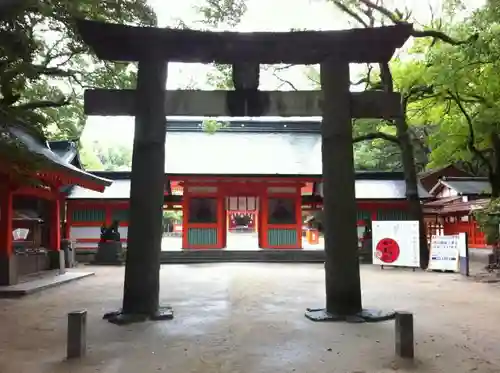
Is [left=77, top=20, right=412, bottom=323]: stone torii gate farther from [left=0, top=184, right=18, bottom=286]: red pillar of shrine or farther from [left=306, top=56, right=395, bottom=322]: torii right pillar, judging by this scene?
[left=0, top=184, right=18, bottom=286]: red pillar of shrine

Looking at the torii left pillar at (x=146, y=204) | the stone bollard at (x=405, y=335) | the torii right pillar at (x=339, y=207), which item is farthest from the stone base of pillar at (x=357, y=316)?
the torii left pillar at (x=146, y=204)

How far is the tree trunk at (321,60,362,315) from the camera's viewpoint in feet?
27.2

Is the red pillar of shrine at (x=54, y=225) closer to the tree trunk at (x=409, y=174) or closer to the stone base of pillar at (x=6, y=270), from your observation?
the stone base of pillar at (x=6, y=270)

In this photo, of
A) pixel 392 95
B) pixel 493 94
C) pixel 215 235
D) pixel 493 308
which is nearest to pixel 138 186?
pixel 392 95

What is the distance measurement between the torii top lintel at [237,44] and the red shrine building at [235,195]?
49.5 ft

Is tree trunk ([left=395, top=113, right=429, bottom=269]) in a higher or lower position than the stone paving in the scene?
higher

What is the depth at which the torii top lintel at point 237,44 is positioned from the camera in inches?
325

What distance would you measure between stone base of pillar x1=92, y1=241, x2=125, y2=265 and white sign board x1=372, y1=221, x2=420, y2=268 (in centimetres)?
1110

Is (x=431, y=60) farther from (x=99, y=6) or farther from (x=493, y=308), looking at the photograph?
(x=99, y=6)

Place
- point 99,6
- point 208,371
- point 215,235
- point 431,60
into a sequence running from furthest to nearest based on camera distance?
point 215,235
point 431,60
point 99,6
point 208,371

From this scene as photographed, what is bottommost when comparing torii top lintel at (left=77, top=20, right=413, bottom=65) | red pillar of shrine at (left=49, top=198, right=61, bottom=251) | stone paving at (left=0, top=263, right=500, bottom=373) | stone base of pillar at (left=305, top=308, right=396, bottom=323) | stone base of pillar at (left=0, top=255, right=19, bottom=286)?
stone paving at (left=0, top=263, right=500, bottom=373)

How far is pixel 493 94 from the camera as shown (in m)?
17.5

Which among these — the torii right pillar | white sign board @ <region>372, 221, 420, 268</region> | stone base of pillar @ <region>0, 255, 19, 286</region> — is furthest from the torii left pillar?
white sign board @ <region>372, 221, 420, 268</region>

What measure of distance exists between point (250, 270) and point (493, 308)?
992 cm
